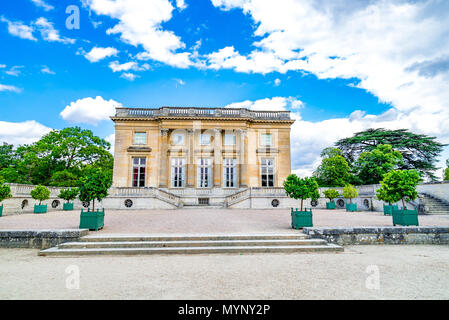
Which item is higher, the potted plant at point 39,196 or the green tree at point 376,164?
the green tree at point 376,164

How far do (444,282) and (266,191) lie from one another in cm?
1778

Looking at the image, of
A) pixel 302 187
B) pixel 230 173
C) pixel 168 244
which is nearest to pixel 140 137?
pixel 230 173

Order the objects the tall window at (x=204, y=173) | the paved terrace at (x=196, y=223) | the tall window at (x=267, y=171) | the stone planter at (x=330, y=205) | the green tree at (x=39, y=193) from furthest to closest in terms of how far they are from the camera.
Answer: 1. the tall window at (x=267, y=171)
2. the tall window at (x=204, y=173)
3. the stone planter at (x=330, y=205)
4. the green tree at (x=39, y=193)
5. the paved terrace at (x=196, y=223)

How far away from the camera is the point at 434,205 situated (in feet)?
59.6

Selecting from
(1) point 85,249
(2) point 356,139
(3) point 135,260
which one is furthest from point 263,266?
(2) point 356,139

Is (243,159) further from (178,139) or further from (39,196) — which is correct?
(39,196)

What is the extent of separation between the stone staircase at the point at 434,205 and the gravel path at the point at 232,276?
14.5 metres

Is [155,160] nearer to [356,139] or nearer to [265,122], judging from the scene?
[265,122]

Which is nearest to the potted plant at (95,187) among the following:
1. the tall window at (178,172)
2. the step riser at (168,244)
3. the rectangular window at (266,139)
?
the step riser at (168,244)

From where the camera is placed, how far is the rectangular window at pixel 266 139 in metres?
28.4

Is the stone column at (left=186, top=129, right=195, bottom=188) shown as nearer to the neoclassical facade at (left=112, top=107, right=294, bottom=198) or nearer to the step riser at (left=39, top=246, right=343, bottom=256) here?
the neoclassical facade at (left=112, top=107, right=294, bottom=198)

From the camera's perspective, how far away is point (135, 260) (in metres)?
5.57

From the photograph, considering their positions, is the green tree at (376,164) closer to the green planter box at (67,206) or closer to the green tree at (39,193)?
the green planter box at (67,206)

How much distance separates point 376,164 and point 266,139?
483 inches
